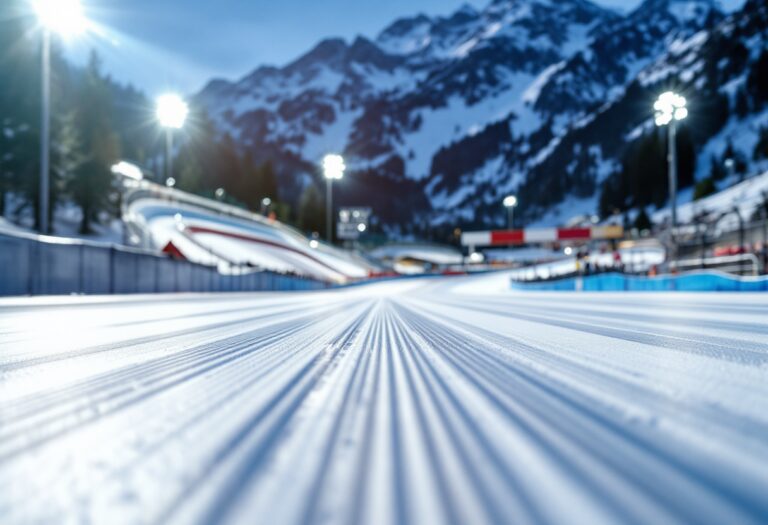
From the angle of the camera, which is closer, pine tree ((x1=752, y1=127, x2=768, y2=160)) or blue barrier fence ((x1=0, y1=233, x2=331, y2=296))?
blue barrier fence ((x1=0, y1=233, x2=331, y2=296))

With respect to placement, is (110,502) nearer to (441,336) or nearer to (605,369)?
(605,369)

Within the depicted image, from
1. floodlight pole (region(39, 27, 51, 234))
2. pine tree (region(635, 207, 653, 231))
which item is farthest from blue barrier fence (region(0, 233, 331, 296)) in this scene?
pine tree (region(635, 207, 653, 231))

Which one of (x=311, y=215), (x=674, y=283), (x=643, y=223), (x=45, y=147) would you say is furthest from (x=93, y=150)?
(x=643, y=223)

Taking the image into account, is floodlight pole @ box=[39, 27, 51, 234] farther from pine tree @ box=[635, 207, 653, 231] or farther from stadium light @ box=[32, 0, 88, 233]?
pine tree @ box=[635, 207, 653, 231]

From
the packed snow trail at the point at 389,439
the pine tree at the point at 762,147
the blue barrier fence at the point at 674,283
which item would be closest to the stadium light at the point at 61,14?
the packed snow trail at the point at 389,439

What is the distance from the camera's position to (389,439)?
0.80 meters

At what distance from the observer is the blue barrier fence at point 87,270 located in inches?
406

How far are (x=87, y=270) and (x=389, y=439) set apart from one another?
1444 cm

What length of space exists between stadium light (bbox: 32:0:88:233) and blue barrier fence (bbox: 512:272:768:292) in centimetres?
1772

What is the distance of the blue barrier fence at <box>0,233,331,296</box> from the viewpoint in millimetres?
10320

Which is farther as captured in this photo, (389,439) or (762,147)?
(762,147)

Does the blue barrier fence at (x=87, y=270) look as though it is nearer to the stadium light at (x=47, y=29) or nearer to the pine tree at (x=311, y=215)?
the stadium light at (x=47, y=29)

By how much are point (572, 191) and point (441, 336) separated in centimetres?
16598

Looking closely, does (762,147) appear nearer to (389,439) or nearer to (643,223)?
(643,223)
